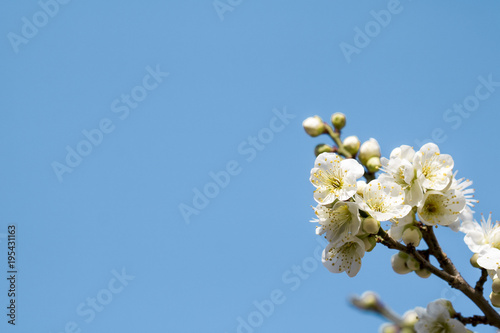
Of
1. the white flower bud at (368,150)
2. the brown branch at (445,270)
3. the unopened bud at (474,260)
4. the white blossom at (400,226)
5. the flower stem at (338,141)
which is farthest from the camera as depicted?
the flower stem at (338,141)

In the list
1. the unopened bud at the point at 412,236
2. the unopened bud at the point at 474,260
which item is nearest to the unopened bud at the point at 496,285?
the unopened bud at the point at 474,260

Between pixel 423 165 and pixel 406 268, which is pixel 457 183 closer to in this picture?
pixel 423 165

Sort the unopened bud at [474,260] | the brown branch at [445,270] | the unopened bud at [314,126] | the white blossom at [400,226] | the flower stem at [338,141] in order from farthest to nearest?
1. the unopened bud at [314,126]
2. the flower stem at [338,141]
3. the unopened bud at [474,260]
4. the white blossom at [400,226]
5. the brown branch at [445,270]

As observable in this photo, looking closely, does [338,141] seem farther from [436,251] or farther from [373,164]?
[436,251]

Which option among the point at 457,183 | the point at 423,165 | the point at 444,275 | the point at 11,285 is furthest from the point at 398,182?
the point at 11,285

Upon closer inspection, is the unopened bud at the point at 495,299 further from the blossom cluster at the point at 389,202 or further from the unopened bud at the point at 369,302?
the unopened bud at the point at 369,302

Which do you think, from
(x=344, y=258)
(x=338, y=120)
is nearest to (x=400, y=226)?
(x=344, y=258)
